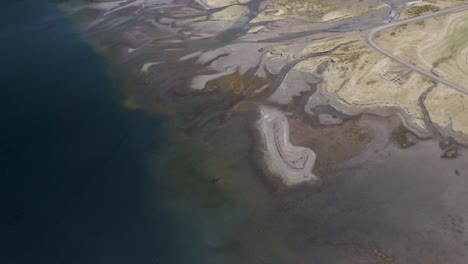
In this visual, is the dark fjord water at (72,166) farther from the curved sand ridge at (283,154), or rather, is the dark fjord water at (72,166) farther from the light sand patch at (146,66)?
the curved sand ridge at (283,154)

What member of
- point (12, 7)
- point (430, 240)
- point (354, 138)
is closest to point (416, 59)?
point (354, 138)

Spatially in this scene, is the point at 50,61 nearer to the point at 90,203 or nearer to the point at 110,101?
the point at 110,101

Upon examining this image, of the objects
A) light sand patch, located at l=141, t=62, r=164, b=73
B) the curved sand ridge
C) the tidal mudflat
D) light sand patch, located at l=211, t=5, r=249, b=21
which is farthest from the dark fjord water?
light sand patch, located at l=211, t=5, r=249, b=21

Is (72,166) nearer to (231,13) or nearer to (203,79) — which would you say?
(203,79)

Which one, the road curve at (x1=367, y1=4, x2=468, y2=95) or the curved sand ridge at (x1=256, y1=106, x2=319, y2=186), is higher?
the road curve at (x1=367, y1=4, x2=468, y2=95)

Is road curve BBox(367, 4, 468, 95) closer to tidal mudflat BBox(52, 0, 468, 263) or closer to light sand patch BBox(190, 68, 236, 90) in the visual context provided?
tidal mudflat BBox(52, 0, 468, 263)

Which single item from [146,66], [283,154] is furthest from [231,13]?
[283,154]
